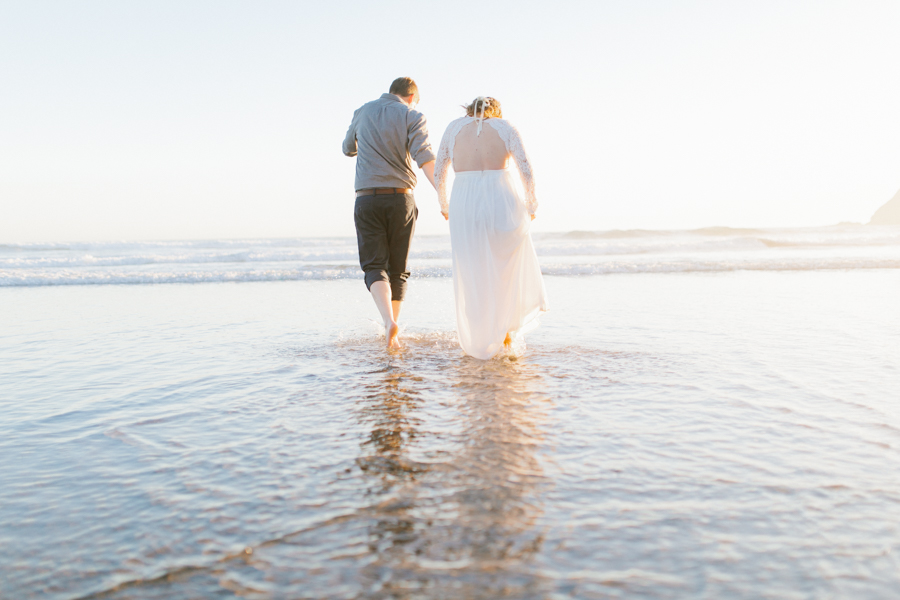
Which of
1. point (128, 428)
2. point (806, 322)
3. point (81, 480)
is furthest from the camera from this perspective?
point (806, 322)

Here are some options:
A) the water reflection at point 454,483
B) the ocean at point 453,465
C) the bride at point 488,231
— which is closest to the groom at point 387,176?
the bride at point 488,231

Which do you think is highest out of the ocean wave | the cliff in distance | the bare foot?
the cliff in distance

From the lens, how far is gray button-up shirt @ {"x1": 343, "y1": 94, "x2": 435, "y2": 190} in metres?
4.80

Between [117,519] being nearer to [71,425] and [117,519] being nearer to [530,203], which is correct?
[71,425]

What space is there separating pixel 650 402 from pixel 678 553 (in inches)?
61.7

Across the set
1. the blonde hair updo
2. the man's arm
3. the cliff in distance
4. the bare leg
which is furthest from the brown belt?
the cliff in distance

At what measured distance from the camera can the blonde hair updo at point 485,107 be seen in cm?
437

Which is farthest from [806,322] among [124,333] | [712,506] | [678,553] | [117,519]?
[124,333]

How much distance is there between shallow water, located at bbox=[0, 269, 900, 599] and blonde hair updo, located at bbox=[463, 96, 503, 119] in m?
1.79

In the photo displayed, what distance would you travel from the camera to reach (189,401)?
128 inches

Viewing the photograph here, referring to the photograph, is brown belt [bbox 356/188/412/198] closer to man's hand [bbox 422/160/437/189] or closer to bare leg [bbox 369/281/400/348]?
Answer: man's hand [bbox 422/160/437/189]

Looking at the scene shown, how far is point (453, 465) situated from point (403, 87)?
3582 mm

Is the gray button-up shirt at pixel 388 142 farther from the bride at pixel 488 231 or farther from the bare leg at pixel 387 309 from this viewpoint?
the bare leg at pixel 387 309

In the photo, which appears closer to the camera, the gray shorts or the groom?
the groom
